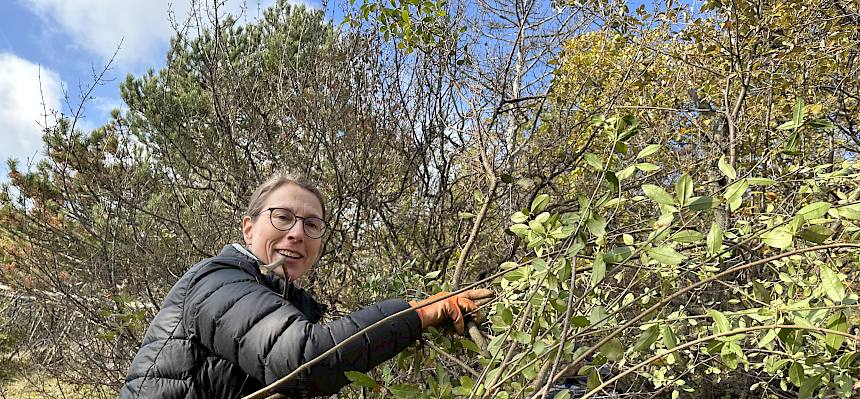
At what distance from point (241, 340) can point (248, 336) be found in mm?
28

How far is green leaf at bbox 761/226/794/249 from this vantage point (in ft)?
2.85

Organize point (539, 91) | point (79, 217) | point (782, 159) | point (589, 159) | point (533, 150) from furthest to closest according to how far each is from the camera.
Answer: point (539, 91) → point (79, 217) → point (533, 150) → point (782, 159) → point (589, 159)

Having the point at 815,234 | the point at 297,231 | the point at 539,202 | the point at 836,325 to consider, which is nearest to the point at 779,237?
the point at 815,234

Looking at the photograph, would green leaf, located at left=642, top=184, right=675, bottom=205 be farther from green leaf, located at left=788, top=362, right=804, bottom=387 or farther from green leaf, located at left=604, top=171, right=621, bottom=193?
green leaf, located at left=788, top=362, right=804, bottom=387

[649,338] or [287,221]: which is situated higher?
[287,221]

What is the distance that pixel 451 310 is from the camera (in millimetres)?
1427

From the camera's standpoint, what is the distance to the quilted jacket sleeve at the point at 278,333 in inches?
46.0

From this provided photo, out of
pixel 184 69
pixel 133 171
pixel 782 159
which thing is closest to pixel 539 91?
pixel 782 159

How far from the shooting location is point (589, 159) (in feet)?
3.27

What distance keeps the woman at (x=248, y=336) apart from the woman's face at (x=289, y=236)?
0.07 metres

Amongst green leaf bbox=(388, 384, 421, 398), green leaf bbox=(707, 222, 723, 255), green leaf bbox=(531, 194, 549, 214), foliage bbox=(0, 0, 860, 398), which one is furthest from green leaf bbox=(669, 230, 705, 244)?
foliage bbox=(0, 0, 860, 398)

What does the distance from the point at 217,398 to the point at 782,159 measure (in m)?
3.56

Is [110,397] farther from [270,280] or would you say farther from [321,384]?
[321,384]

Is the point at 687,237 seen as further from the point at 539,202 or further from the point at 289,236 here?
the point at 289,236
